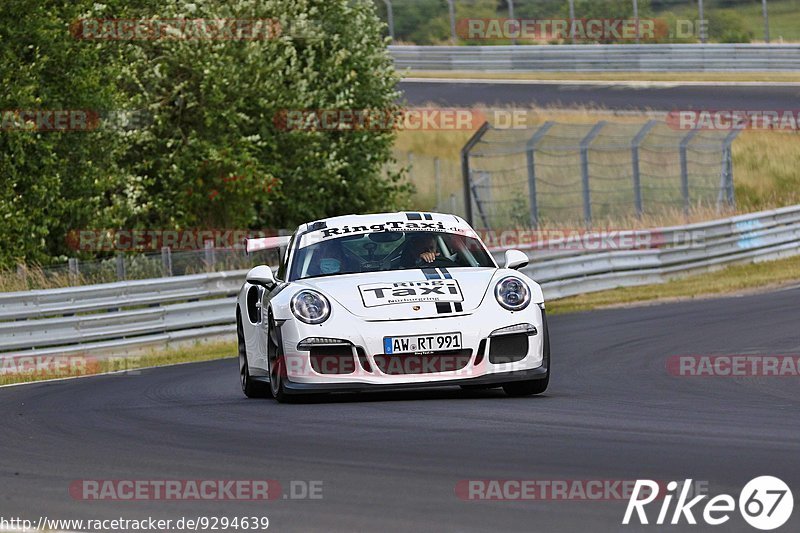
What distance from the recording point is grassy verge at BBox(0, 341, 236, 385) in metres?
16.0

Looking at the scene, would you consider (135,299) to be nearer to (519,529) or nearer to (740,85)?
(519,529)

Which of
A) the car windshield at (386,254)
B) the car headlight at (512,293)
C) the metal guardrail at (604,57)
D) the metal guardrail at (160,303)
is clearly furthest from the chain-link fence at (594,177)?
the car headlight at (512,293)

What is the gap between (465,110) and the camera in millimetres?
40750

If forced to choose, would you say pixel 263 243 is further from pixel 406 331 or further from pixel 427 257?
pixel 406 331

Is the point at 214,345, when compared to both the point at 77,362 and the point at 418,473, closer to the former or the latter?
the point at 77,362

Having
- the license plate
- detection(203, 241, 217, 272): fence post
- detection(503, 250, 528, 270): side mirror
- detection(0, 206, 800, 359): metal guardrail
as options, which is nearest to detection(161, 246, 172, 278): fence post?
detection(203, 241, 217, 272): fence post

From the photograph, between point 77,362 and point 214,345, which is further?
point 214,345

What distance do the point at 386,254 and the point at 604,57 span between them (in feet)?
115

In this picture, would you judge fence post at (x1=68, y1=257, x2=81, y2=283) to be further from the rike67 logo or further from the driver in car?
the rike67 logo

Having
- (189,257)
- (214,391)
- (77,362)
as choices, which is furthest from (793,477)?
(189,257)

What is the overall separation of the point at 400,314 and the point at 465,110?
103ft

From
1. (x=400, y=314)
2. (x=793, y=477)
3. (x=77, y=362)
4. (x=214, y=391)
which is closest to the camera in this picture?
(x=793, y=477)

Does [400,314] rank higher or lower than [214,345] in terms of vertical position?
higher

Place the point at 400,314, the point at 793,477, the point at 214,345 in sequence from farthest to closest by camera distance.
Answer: the point at 214,345
the point at 400,314
the point at 793,477
